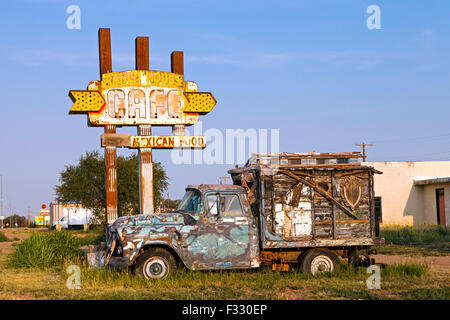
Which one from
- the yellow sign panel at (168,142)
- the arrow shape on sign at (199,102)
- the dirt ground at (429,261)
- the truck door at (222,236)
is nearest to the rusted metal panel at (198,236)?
the truck door at (222,236)

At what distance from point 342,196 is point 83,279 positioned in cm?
609

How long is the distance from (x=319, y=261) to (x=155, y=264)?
3.81 m

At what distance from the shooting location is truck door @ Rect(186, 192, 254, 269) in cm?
1189

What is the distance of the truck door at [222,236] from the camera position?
11.9m

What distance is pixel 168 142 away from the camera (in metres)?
18.9

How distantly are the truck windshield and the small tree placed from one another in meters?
24.0

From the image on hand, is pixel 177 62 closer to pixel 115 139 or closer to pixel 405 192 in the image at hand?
pixel 115 139

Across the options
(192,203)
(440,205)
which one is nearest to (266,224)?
(192,203)

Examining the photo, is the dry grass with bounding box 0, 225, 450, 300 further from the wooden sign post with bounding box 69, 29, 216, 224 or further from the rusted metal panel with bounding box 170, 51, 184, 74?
the rusted metal panel with bounding box 170, 51, 184, 74

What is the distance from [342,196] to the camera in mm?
13070

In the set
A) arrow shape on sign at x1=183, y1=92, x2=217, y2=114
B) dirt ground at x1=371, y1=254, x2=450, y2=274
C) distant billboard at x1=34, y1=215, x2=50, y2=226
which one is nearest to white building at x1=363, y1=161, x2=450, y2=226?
dirt ground at x1=371, y1=254, x2=450, y2=274

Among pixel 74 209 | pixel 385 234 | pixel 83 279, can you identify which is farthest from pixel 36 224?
pixel 83 279
